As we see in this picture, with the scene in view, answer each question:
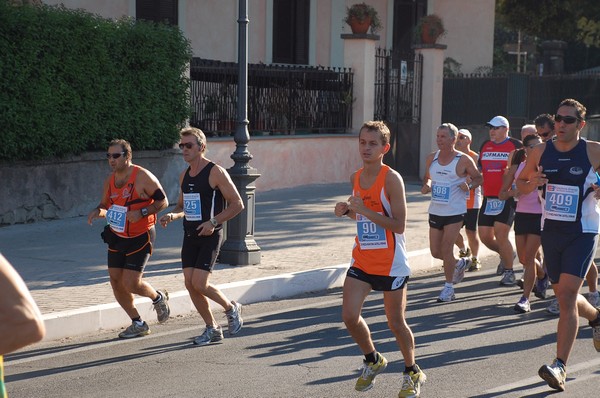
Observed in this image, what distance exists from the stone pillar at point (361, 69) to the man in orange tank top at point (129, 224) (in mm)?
13035

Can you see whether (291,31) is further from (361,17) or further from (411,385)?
(411,385)

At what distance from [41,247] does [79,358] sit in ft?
16.5

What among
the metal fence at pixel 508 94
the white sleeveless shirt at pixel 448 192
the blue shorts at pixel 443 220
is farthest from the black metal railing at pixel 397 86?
the blue shorts at pixel 443 220

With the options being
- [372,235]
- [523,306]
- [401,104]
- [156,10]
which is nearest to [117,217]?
[372,235]

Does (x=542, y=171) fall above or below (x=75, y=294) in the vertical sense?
above

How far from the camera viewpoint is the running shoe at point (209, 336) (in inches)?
340

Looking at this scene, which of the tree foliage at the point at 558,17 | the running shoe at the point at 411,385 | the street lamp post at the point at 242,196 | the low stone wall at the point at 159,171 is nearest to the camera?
the running shoe at the point at 411,385

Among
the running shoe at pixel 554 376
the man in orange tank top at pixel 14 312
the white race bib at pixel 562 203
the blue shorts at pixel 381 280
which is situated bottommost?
the running shoe at pixel 554 376

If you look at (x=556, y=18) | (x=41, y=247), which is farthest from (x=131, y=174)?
(x=556, y=18)

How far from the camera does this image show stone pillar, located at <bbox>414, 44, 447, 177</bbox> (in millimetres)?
23000

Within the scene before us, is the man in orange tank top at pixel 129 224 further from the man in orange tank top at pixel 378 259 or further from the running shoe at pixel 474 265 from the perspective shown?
the running shoe at pixel 474 265

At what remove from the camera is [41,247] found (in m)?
12.9

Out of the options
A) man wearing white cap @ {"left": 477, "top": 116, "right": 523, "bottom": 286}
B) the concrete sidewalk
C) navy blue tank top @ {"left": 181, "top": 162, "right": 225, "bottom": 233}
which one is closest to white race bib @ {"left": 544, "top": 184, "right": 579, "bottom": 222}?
navy blue tank top @ {"left": 181, "top": 162, "right": 225, "bottom": 233}

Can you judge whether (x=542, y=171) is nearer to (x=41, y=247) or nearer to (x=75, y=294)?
(x=75, y=294)
